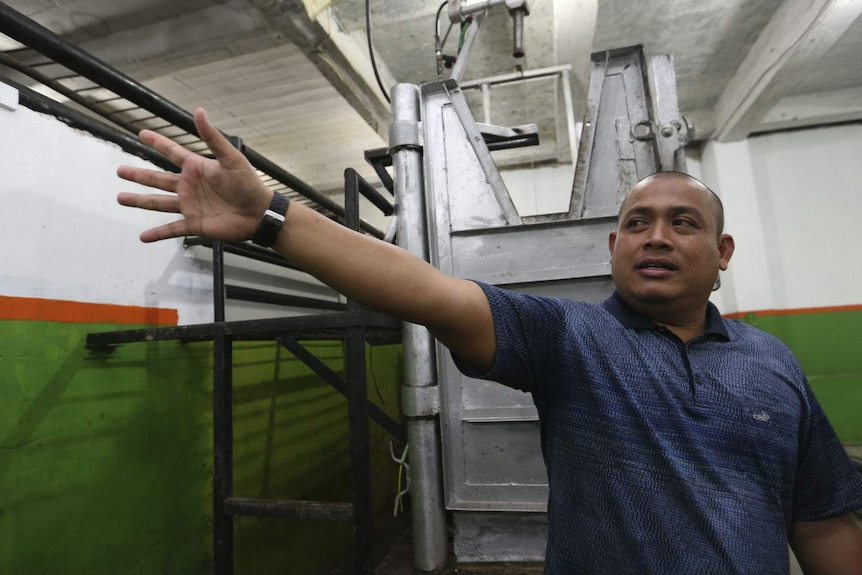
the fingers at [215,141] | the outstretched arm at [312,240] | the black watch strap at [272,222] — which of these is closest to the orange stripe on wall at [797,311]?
the outstretched arm at [312,240]

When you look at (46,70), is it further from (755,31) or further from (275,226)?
(755,31)

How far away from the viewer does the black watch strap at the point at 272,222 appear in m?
0.83

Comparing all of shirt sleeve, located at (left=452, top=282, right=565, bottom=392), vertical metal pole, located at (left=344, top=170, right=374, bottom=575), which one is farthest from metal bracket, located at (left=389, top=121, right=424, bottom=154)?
shirt sleeve, located at (left=452, top=282, right=565, bottom=392)

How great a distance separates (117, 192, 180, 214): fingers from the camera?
84 centimetres

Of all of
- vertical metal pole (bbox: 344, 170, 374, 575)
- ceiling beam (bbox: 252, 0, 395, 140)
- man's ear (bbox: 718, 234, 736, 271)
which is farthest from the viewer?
ceiling beam (bbox: 252, 0, 395, 140)

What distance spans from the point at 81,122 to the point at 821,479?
109 inches

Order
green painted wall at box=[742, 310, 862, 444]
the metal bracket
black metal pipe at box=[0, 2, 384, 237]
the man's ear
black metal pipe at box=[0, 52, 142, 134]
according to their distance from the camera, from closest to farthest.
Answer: the man's ear
black metal pipe at box=[0, 2, 384, 237]
the metal bracket
black metal pipe at box=[0, 52, 142, 134]
green painted wall at box=[742, 310, 862, 444]

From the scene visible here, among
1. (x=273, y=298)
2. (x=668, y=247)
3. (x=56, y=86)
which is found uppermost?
(x=56, y=86)

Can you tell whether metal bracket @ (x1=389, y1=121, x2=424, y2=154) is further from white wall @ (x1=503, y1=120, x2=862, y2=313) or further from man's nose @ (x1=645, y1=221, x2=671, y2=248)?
white wall @ (x1=503, y1=120, x2=862, y2=313)

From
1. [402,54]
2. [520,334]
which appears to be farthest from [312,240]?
[402,54]

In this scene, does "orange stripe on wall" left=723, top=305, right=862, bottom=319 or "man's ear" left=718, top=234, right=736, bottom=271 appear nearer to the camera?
"man's ear" left=718, top=234, right=736, bottom=271

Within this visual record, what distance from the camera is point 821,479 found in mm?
981

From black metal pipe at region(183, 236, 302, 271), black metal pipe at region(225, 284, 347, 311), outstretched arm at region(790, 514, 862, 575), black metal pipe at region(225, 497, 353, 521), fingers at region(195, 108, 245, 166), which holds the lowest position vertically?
black metal pipe at region(225, 497, 353, 521)

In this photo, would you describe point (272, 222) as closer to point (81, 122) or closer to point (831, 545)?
point (831, 545)
